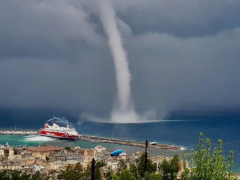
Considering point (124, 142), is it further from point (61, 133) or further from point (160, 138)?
point (61, 133)

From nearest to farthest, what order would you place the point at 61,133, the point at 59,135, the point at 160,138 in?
1. the point at 160,138
2. the point at 61,133
3. the point at 59,135

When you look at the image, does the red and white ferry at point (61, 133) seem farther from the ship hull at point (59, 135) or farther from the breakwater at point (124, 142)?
the breakwater at point (124, 142)

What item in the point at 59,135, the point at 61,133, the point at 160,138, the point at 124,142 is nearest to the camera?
the point at 124,142

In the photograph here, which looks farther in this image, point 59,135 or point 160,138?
point 59,135

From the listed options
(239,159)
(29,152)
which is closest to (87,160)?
(29,152)

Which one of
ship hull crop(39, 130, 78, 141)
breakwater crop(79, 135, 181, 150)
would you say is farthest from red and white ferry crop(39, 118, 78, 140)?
breakwater crop(79, 135, 181, 150)

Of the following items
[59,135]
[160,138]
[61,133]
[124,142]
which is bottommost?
[124,142]

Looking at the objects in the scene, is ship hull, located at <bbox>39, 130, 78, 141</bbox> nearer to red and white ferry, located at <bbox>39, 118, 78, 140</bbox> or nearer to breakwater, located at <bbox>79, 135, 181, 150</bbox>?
red and white ferry, located at <bbox>39, 118, 78, 140</bbox>


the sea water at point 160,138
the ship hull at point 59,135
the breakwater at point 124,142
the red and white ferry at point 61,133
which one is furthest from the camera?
the red and white ferry at point 61,133

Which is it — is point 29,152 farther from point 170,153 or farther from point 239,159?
point 239,159

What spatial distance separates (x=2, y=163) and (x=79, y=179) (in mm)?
11282

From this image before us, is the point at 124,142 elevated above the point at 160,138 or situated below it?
below

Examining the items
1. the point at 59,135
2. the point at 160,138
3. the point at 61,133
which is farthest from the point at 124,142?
the point at 59,135

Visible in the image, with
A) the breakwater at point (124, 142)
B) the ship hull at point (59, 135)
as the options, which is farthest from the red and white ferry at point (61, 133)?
the breakwater at point (124, 142)
